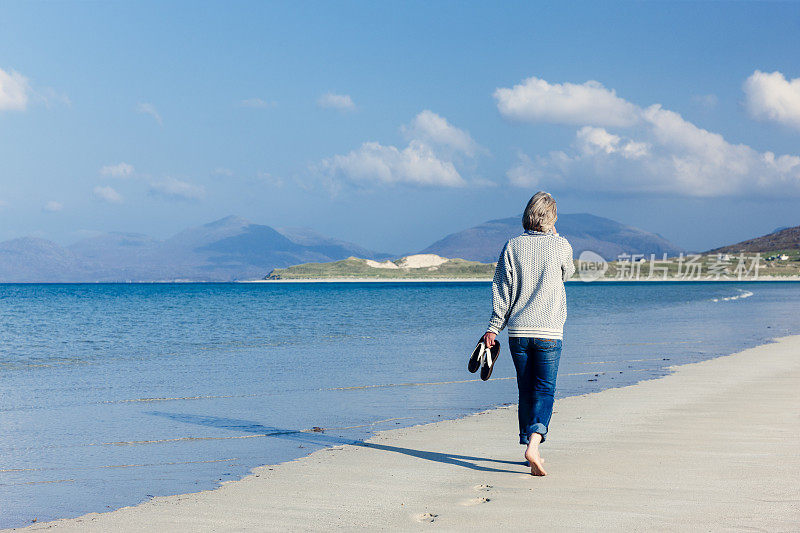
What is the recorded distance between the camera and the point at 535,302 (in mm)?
5953

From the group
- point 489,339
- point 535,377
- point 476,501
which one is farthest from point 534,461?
point 489,339

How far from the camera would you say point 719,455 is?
6.59 m

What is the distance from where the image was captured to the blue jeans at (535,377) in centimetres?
595

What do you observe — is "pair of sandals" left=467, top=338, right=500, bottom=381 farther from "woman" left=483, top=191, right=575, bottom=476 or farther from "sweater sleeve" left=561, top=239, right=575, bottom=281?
"sweater sleeve" left=561, top=239, right=575, bottom=281

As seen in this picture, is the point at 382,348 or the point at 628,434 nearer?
the point at 628,434

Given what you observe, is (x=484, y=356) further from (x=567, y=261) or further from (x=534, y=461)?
(x=567, y=261)

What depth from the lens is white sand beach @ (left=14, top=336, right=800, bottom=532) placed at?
16.2 ft

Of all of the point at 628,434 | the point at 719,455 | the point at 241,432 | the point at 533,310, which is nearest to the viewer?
the point at 533,310

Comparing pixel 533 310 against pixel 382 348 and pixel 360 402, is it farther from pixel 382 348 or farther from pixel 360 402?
pixel 382 348

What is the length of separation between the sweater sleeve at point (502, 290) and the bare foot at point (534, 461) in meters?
1.03

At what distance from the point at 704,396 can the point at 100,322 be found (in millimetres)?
31127

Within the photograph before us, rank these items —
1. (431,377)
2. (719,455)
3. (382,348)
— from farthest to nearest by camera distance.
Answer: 1. (382,348)
2. (431,377)
3. (719,455)

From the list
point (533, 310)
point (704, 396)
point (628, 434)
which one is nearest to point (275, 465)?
point (533, 310)

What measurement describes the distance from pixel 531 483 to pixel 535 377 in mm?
851
